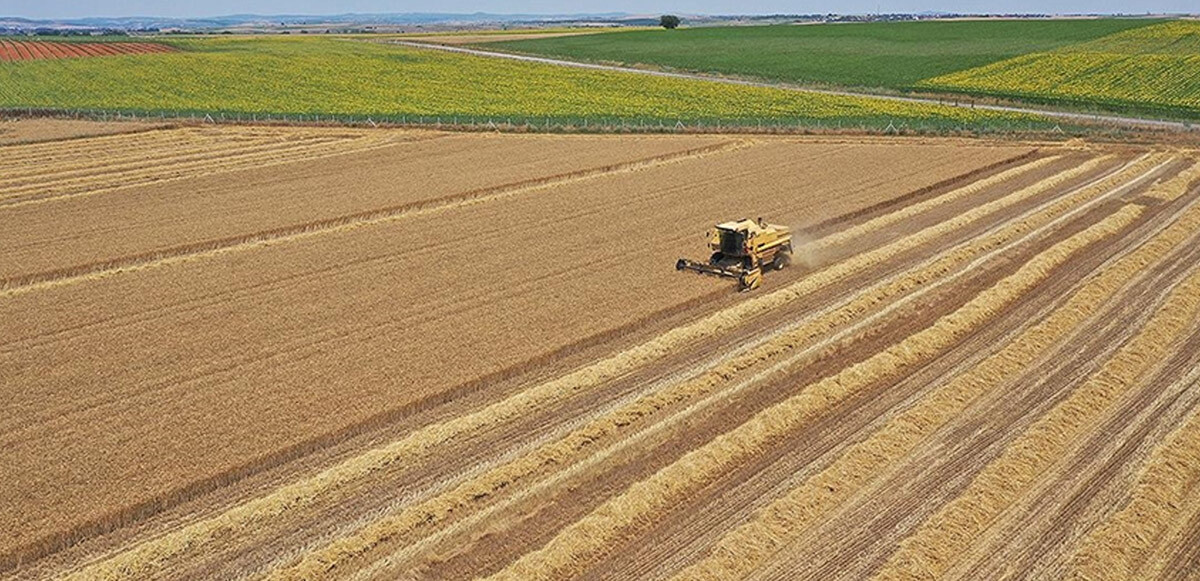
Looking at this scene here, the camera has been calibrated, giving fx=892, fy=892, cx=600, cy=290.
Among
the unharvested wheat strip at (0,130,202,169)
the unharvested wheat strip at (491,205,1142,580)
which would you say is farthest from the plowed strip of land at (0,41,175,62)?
the unharvested wheat strip at (491,205,1142,580)

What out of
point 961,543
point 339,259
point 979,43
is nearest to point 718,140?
point 339,259

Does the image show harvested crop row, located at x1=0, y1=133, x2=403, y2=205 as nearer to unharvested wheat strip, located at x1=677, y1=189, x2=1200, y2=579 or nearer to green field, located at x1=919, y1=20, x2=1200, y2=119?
unharvested wheat strip, located at x1=677, y1=189, x2=1200, y2=579

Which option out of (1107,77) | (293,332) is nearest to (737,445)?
(293,332)

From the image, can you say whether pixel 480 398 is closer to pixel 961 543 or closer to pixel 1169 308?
pixel 961 543

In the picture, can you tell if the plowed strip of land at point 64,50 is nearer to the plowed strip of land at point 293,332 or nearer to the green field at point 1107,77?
the green field at point 1107,77

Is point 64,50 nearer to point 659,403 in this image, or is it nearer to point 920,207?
point 920,207

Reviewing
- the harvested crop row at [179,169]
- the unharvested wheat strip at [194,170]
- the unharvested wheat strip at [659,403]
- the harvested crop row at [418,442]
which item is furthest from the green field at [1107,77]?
the harvested crop row at [418,442]

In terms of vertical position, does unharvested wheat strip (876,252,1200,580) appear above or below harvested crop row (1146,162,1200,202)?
above
